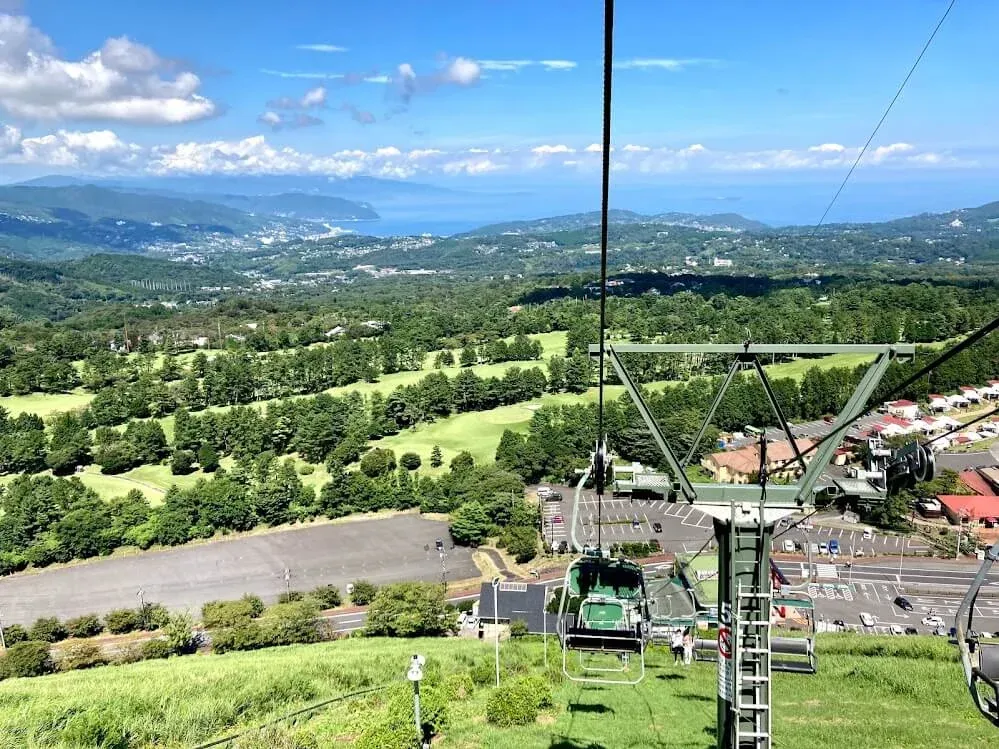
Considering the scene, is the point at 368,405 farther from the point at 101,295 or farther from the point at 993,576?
the point at 101,295

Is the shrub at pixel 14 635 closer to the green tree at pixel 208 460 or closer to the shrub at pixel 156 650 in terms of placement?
the shrub at pixel 156 650

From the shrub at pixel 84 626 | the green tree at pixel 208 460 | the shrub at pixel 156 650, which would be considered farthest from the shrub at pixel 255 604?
the green tree at pixel 208 460

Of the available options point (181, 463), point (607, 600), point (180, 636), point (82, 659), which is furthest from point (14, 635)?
point (607, 600)

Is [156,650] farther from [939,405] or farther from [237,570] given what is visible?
[939,405]

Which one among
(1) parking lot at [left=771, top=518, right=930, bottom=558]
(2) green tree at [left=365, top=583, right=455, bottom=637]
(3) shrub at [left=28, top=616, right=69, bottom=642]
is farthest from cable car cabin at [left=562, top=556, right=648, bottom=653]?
(3) shrub at [left=28, top=616, right=69, bottom=642]

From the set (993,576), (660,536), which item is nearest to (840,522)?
(993,576)

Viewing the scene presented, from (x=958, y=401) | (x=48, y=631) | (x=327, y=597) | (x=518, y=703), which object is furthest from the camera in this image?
(x=958, y=401)
